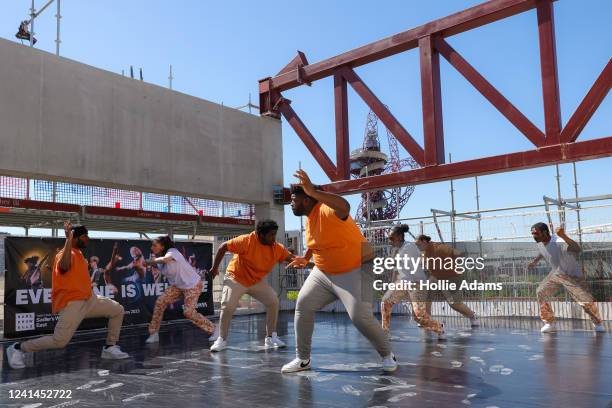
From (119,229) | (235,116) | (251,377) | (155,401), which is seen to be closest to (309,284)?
(251,377)

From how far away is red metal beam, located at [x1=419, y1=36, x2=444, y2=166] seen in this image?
1046cm

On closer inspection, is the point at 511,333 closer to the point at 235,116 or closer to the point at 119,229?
the point at 235,116

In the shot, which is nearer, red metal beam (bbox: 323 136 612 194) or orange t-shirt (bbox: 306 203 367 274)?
orange t-shirt (bbox: 306 203 367 274)

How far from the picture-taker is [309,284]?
5.33 meters

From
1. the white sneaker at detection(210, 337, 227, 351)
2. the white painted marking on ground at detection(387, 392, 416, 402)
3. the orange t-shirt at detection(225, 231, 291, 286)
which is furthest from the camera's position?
the orange t-shirt at detection(225, 231, 291, 286)

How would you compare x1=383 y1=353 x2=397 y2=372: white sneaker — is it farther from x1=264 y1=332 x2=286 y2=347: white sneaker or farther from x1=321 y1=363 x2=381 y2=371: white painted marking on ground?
x1=264 y1=332 x2=286 y2=347: white sneaker

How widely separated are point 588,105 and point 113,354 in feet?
25.8

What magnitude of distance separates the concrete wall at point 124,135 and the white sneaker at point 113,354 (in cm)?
444

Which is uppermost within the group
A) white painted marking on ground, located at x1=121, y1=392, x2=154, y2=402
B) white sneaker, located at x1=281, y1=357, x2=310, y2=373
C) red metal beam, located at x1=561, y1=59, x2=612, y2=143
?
red metal beam, located at x1=561, y1=59, x2=612, y2=143

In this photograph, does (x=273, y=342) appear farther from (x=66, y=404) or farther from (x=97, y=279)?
(x=97, y=279)

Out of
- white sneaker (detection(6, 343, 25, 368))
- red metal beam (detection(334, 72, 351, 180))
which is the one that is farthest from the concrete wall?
white sneaker (detection(6, 343, 25, 368))

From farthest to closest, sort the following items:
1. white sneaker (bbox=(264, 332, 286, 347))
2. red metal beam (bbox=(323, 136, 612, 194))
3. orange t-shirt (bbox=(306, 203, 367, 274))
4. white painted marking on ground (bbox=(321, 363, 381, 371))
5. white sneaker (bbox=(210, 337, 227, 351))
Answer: red metal beam (bbox=(323, 136, 612, 194)), white sneaker (bbox=(264, 332, 286, 347)), white sneaker (bbox=(210, 337, 227, 351)), white painted marking on ground (bbox=(321, 363, 381, 371)), orange t-shirt (bbox=(306, 203, 367, 274))

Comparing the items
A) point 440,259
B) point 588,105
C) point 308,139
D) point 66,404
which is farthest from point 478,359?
point 308,139

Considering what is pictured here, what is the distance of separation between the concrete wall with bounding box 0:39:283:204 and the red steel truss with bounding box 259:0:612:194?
148 cm
